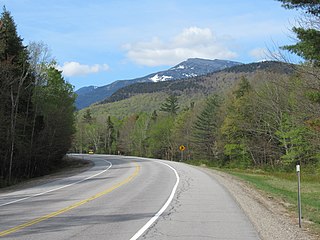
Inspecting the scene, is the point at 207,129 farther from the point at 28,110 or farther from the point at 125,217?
the point at 125,217

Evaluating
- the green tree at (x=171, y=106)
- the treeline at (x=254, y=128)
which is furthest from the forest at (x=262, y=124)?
the green tree at (x=171, y=106)

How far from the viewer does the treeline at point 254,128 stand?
3634 centimetres

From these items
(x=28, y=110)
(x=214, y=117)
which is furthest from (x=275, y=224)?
(x=214, y=117)

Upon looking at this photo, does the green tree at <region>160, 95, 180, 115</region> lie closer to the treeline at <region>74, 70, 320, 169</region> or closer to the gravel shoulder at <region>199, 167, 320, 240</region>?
the treeline at <region>74, 70, 320, 169</region>

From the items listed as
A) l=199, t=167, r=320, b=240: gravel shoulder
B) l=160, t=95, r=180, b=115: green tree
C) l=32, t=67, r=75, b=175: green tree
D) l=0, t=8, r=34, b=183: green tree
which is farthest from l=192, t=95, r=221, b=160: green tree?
l=199, t=167, r=320, b=240: gravel shoulder

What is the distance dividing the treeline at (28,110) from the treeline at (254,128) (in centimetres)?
2236

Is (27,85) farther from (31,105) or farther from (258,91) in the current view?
(258,91)

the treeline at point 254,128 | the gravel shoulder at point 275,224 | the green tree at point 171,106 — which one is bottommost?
the gravel shoulder at point 275,224

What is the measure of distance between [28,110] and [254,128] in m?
30.4

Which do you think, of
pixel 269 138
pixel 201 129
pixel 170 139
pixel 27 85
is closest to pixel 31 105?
pixel 27 85

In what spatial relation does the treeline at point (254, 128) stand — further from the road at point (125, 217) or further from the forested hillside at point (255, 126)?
the road at point (125, 217)

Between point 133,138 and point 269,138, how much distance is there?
6156 centimetres

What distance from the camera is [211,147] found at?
7362 cm

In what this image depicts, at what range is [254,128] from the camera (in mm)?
55375
